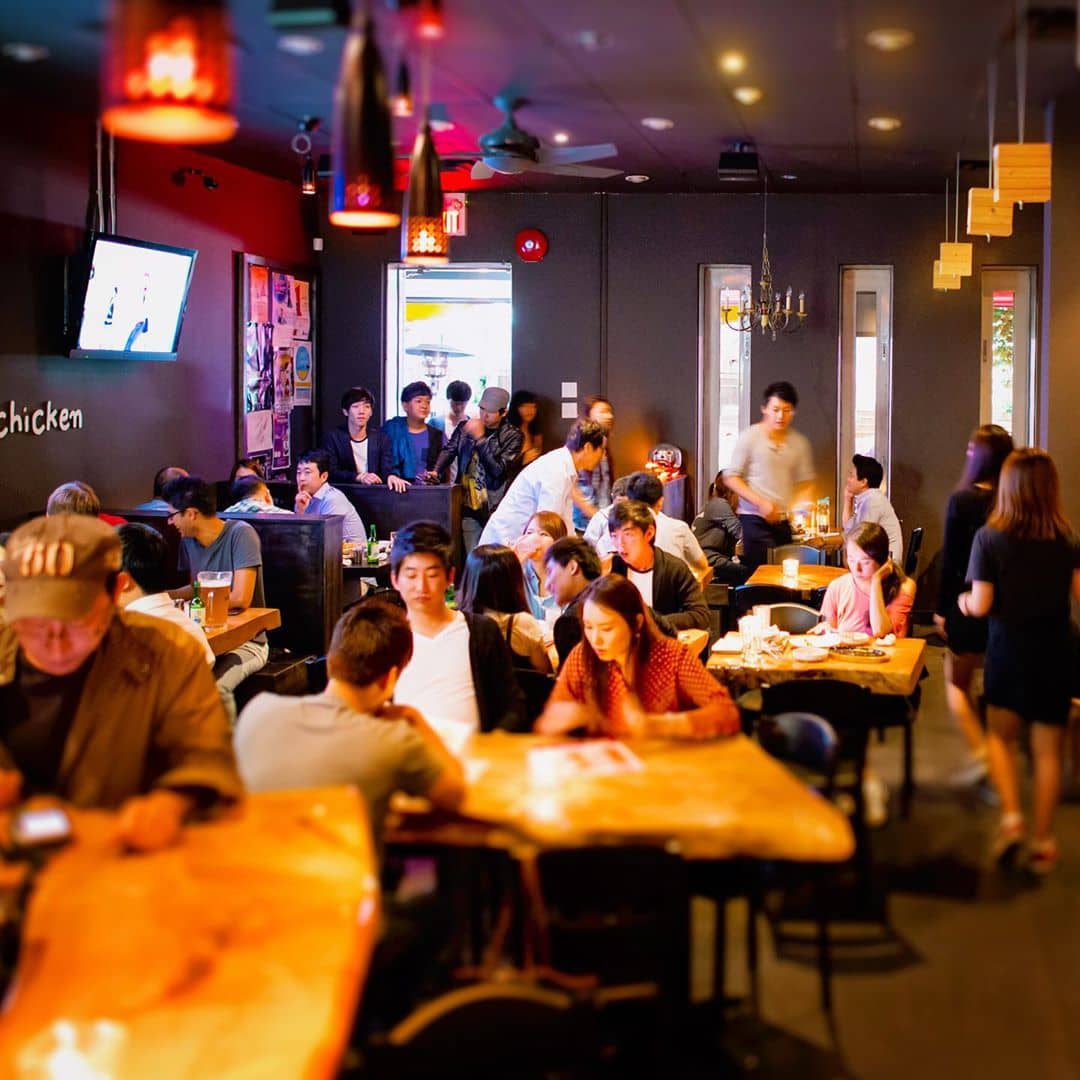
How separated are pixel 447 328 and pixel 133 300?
3.75 m

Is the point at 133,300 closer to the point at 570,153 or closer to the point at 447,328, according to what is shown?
the point at 570,153

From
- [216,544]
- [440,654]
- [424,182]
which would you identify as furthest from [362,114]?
[216,544]

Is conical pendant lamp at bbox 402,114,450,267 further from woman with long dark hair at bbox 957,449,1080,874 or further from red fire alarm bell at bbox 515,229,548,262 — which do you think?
red fire alarm bell at bbox 515,229,548,262

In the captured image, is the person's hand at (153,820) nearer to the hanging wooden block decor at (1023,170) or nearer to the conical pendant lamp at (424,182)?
the conical pendant lamp at (424,182)

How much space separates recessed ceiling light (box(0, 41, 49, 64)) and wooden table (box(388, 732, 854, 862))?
207 centimetres

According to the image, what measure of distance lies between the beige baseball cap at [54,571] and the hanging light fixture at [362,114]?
910mm

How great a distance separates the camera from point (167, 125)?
2.46 m

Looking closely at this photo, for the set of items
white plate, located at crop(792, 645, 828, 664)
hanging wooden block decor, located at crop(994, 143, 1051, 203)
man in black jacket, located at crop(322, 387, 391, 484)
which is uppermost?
hanging wooden block decor, located at crop(994, 143, 1051, 203)

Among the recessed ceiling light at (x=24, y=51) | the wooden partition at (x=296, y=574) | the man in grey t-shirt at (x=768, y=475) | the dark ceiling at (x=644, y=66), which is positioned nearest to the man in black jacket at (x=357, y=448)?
the wooden partition at (x=296, y=574)

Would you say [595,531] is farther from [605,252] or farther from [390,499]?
[605,252]

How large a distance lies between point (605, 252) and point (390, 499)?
7.92 ft

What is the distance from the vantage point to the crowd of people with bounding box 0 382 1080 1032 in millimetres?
2723

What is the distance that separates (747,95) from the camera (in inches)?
200

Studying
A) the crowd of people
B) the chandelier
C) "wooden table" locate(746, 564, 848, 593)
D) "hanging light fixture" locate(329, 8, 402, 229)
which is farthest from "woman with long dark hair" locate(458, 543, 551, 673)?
the chandelier
